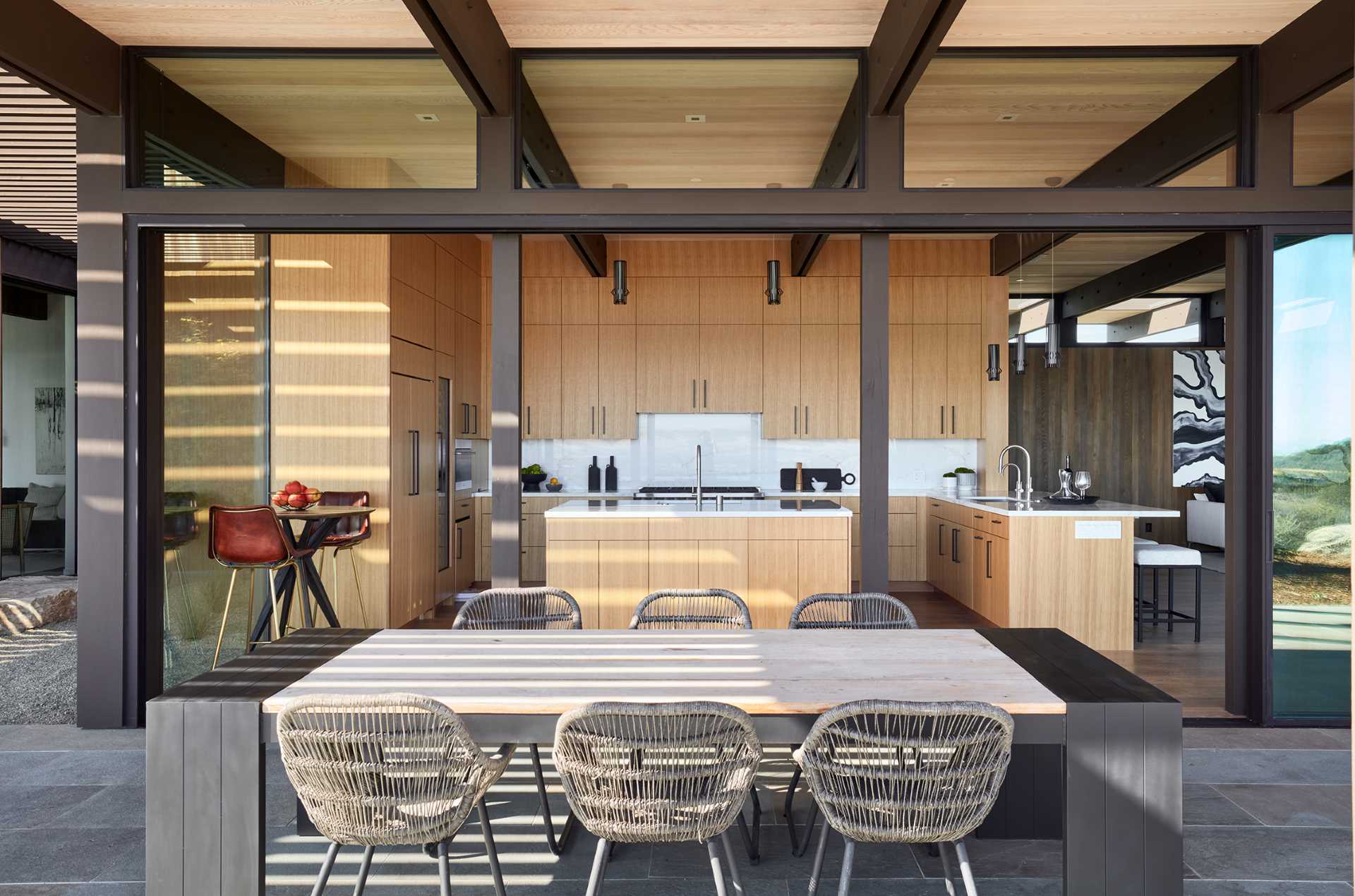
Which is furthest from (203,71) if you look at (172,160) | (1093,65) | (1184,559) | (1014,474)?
(1014,474)

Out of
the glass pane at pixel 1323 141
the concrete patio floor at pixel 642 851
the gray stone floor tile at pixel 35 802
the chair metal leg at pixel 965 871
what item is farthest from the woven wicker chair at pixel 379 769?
the glass pane at pixel 1323 141

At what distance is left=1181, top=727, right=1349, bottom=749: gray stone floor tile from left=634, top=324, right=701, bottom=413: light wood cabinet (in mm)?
4764

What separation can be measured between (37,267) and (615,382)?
5.36 m

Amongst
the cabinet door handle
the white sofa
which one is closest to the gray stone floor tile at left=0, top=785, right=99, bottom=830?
the cabinet door handle

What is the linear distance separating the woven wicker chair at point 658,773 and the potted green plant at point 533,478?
18.7 ft

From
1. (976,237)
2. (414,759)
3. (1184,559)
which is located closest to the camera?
(414,759)

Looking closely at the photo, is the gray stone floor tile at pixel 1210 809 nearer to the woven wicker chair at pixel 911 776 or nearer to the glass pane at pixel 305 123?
the woven wicker chair at pixel 911 776

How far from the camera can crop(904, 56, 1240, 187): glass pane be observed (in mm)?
3920

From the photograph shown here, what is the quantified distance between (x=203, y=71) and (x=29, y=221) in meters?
3.87

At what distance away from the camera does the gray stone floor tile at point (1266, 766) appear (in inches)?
129

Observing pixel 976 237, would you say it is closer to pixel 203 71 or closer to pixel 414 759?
pixel 203 71

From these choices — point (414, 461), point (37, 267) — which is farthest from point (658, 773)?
point (37, 267)

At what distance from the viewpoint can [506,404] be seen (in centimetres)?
401

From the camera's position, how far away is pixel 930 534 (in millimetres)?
7355
